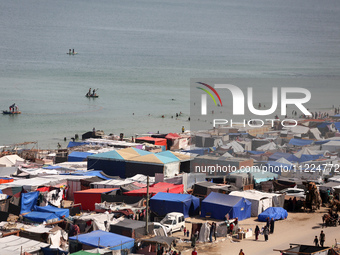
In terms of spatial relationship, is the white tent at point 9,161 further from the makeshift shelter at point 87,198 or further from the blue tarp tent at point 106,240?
the blue tarp tent at point 106,240

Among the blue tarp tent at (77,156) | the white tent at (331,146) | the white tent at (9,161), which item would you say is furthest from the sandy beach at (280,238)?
the white tent at (9,161)

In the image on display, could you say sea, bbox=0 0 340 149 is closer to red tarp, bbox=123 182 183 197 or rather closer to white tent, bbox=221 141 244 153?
white tent, bbox=221 141 244 153

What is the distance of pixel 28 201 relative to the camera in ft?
59.8

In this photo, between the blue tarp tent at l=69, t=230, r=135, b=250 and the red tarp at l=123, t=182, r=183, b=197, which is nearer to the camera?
the blue tarp tent at l=69, t=230, r=135, b=250

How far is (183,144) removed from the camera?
105 feet

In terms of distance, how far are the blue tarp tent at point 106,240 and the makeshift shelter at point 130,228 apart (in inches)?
24.0

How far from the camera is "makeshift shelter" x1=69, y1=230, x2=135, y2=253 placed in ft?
46.5


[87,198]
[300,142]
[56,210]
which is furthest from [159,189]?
[300,142]

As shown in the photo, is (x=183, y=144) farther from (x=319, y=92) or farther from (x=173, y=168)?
(x=319, y=92)

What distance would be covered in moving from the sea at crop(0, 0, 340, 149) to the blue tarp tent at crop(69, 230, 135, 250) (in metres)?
24.8

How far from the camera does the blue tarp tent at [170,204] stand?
18.0 meters

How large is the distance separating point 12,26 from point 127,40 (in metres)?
37.6

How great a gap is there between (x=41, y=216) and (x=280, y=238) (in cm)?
603

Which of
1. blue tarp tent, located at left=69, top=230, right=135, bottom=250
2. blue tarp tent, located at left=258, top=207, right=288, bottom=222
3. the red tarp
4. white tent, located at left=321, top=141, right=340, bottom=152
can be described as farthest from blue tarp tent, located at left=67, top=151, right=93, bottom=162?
blue tarp tent, located at left=69, top=230, right=135, bottom=250
